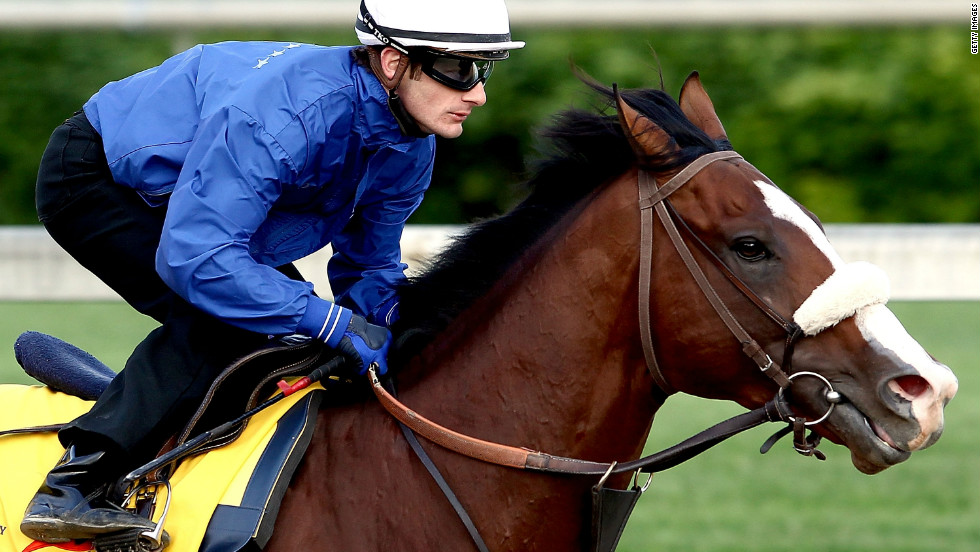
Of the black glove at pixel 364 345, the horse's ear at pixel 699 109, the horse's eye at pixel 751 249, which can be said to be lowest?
the black glove at pixel 364 345

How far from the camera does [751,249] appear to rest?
2520mm

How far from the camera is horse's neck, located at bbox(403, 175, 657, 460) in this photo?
2643mm

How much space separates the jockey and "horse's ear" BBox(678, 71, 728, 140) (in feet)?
1.51

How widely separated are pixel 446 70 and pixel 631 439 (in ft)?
3.22

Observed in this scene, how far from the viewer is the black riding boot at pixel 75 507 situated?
2.61 m

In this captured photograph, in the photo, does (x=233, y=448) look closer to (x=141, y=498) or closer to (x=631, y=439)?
(x=141, y=498)

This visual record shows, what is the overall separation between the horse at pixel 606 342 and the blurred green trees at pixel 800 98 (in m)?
5.57

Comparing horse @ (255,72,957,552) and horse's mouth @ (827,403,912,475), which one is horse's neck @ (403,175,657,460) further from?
horse's mouth @ (827,403,912,475)

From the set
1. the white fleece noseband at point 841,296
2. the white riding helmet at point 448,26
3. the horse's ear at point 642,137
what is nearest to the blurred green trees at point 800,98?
the white riding helmet at point 448,26

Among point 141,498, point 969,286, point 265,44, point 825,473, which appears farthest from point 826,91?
point 141,498

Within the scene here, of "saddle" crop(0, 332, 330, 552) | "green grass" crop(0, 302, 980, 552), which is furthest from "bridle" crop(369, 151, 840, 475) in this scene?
"green grass" crop(0, 302, 980, 552)

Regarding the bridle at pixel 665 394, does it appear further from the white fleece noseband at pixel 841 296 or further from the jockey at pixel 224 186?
the jockey at pixel 224 186

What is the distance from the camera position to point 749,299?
8.23ft

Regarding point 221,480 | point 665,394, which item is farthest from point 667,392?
point 221,480
